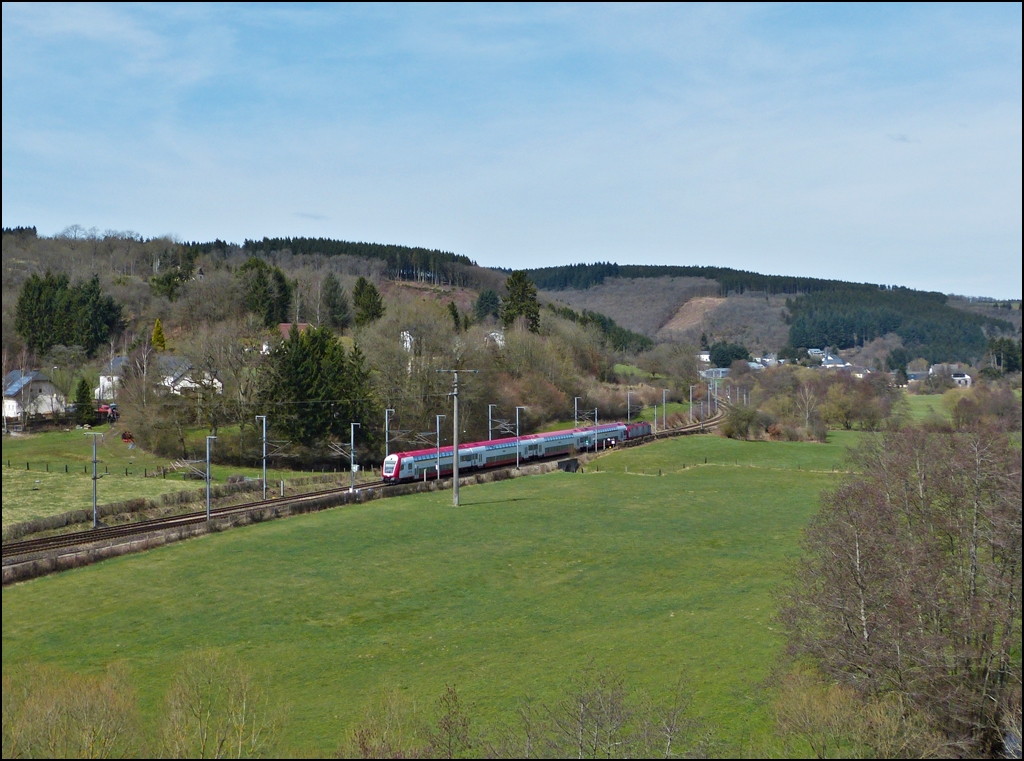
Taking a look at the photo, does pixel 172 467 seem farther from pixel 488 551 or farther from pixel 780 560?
pixel 780 560

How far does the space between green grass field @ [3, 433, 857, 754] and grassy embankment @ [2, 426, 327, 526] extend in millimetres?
13329

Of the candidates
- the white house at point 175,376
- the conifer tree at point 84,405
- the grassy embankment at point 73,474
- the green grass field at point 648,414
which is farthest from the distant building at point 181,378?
the green grass field at point 648,414

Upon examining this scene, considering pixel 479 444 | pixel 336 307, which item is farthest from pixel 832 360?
pixel 479 444

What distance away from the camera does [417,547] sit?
4228 cm

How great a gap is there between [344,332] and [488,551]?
86241 millimetres

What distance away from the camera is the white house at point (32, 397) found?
7865cm

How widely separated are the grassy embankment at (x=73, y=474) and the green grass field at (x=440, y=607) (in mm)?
13329

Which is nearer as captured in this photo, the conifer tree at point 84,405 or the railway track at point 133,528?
the railway track at point 133,528

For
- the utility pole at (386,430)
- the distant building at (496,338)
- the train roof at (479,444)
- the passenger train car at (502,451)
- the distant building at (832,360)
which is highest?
the distant building at (496,338)

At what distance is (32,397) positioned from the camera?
82375 mm

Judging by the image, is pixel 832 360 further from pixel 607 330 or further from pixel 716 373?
pixel 607 330

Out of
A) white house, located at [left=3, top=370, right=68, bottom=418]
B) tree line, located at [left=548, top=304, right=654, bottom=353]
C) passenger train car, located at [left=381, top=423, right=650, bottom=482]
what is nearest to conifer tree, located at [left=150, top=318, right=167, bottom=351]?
white house, located at [left=3, top=370, right=68, bottom=418]

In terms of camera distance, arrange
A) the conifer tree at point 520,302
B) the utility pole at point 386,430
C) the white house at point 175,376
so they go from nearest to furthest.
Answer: the utility pole at point 386,430, the white house at point 175,376, the conifer tree at point 520,302

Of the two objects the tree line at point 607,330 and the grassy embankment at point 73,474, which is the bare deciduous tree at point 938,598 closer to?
the grassy embankment at point 73,474
